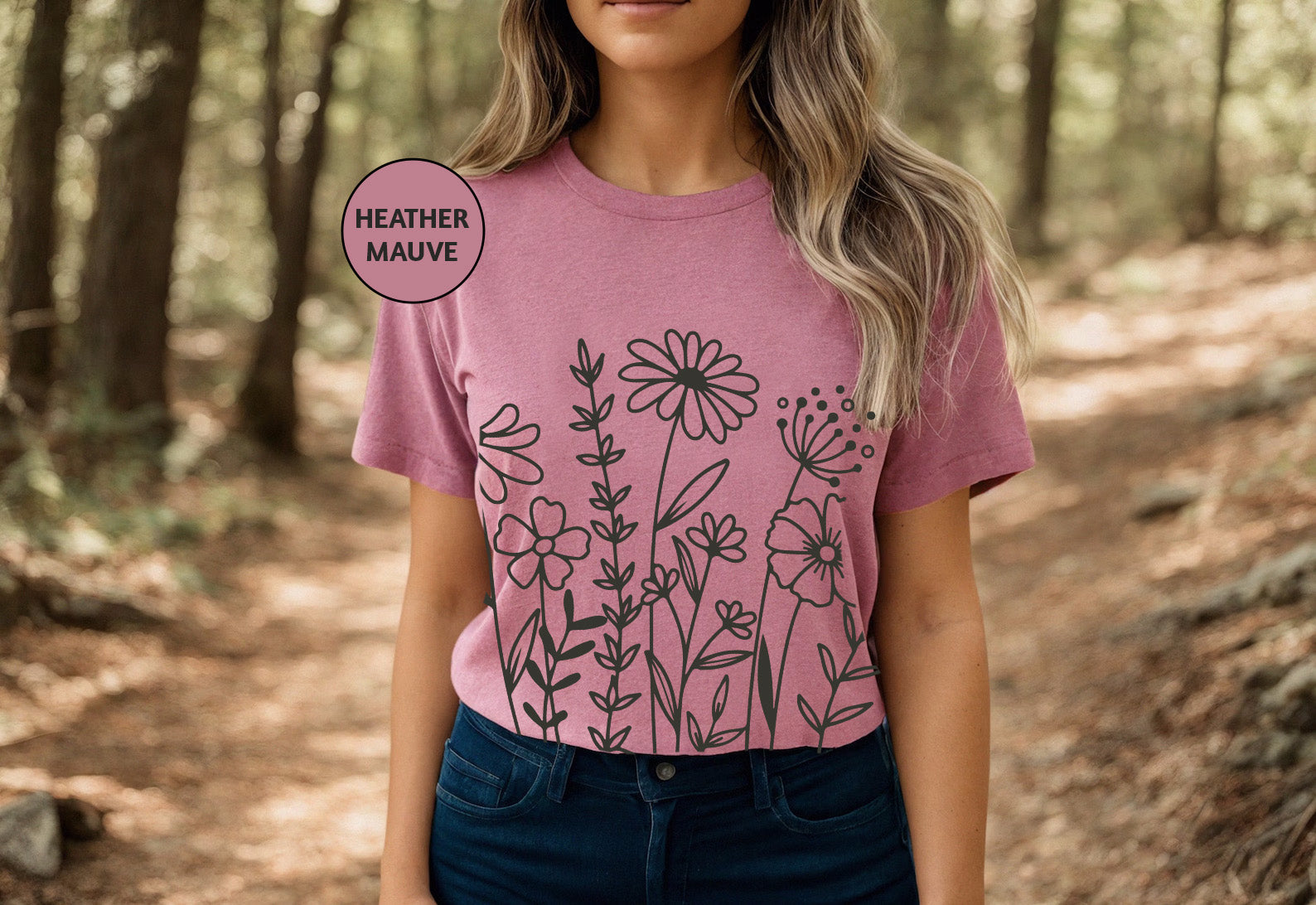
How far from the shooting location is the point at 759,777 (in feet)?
4.71

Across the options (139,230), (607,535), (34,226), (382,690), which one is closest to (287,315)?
(139,230)

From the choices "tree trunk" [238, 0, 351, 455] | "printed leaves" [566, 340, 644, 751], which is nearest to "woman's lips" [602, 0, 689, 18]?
"printed leaves" [566, 340, 644, 751]

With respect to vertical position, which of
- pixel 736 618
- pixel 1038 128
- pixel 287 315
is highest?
pixel 1038 128

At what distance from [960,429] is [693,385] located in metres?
0.37

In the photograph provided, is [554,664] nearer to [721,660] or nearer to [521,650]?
[521,650]

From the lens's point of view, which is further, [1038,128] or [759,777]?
[1038,128]

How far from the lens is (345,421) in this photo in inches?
469

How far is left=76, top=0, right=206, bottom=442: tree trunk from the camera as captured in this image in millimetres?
7129

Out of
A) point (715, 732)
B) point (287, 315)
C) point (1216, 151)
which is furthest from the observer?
point (1216, 151)

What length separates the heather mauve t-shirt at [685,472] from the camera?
1427mm

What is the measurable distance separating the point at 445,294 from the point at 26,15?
538 cm

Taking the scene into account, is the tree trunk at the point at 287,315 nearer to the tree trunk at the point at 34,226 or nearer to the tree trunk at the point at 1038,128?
the tree trunk at the point at 34,226

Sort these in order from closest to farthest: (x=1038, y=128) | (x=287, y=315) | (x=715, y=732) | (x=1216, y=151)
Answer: (x=715, y=732) < (x=287, y=315) < (x=1216, y=151) < (x=1038, y=128)

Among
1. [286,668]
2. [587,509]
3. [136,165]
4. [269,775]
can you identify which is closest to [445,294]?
[587,509]
